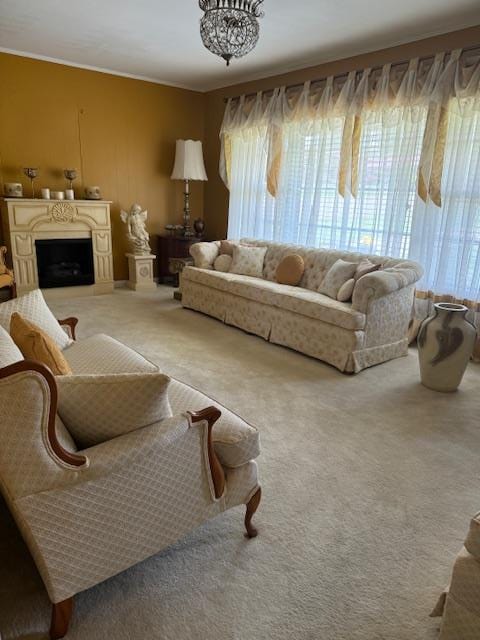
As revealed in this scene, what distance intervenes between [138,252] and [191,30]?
2.88m

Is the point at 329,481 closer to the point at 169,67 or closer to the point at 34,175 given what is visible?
the point at 34,175

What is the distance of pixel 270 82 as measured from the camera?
17.6 ft

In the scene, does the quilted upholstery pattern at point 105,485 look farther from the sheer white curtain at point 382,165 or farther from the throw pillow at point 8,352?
the sheer white curtain at point 382,165

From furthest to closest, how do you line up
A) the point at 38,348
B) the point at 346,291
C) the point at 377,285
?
the point at 346,291, the point at 377,285, the point at 38,348

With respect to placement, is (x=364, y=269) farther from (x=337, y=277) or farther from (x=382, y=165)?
(x=382, y=165)

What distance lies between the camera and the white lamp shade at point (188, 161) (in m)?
6.04

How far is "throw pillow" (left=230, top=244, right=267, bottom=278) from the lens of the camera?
489cm

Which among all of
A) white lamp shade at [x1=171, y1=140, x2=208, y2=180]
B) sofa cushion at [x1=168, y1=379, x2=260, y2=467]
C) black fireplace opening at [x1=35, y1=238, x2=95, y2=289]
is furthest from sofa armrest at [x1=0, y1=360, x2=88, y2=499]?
white lamp shade at [x1=171, y1=140, x2=208, y2=180]

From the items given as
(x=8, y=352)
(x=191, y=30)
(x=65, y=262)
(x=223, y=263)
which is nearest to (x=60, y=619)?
(x=8, y=352)

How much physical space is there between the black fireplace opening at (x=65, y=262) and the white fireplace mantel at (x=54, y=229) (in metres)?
0.07

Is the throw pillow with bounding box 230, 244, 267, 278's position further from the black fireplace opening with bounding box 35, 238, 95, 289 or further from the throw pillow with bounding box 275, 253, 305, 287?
the black fireplace opening with bounding box 35, 238, 95, 289

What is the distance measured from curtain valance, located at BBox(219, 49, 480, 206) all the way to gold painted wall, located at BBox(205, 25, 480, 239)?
15 cm

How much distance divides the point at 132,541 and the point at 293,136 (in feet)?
15.4

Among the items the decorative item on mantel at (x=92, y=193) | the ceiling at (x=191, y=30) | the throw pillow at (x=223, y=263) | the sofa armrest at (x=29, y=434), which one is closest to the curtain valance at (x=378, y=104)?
the ceiling at (x=191, y=30)
